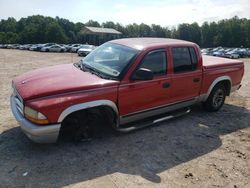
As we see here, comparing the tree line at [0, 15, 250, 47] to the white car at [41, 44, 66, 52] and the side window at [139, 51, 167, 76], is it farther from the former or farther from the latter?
the side window at [139, 51, 167, 76]

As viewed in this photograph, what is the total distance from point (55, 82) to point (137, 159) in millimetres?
1843

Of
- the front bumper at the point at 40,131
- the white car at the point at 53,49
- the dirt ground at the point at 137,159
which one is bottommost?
the white car at the point at 53,49

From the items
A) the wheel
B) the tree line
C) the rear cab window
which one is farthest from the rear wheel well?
the tree line

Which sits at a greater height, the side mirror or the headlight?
the side mirror

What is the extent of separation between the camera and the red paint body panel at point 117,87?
13.4 feet

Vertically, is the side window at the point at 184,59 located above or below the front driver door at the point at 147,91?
above

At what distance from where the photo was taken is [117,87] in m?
4.61

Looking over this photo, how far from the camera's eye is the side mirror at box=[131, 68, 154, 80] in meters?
4.72

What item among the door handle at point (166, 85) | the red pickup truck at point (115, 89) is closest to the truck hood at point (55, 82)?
the red pickup truck at point (115, 89)

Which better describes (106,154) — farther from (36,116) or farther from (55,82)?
(55,82)

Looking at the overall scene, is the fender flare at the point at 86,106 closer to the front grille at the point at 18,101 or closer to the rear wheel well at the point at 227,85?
the front grille at the point at 18,101

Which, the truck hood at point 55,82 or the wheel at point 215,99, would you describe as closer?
the truck hood at point 55,82

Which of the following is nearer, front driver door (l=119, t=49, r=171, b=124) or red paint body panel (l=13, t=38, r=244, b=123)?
red paint body panel (l=13, t=38, r=244, b=123)

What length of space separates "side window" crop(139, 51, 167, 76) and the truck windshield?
26 cm
